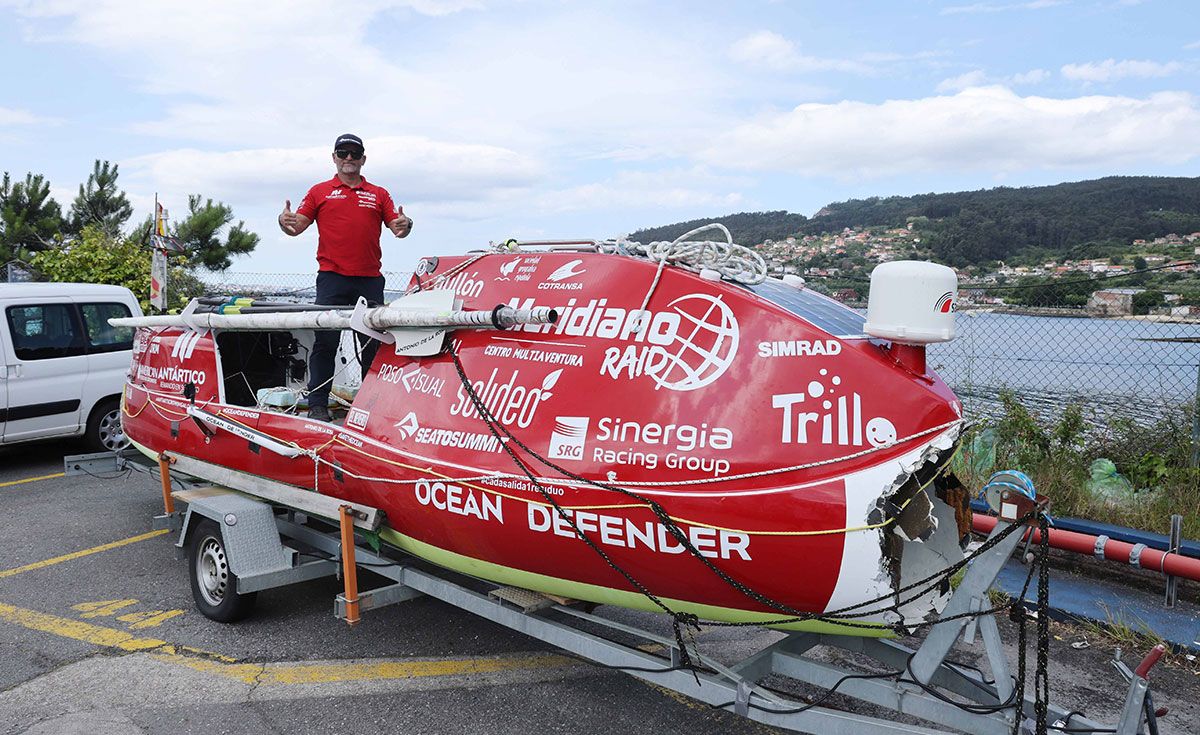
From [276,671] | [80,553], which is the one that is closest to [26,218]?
[80,553]

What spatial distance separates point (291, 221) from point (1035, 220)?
6893 mm

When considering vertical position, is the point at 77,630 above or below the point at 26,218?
below

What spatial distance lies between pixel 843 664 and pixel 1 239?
68.2 ft

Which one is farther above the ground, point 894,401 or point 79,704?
point 894,401

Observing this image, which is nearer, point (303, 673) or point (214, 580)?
point (303, 673)

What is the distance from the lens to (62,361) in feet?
Answer: 29.9

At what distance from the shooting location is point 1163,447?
673cm

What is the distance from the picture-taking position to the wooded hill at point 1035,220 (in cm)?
767

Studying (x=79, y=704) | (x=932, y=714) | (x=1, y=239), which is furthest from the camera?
(x=1, y=239)

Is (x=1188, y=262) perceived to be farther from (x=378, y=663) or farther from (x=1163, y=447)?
(x=378, y=663)

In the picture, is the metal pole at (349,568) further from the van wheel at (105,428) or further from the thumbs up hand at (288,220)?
the van wheel at (105,428)

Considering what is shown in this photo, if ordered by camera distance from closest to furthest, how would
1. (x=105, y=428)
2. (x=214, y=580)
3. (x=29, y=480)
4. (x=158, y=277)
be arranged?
1. (x=214, y=580)
2. (x=29, y=480)
3. (x=105, y=428)
4. (x=158, y=277)

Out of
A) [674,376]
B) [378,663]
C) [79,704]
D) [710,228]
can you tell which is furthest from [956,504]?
[79,704]

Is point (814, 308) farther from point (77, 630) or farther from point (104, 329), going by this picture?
point (104, 329)
